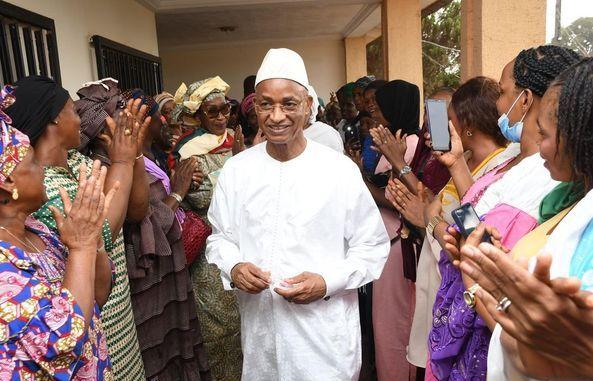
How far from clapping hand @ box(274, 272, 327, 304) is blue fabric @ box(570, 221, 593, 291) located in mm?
1071

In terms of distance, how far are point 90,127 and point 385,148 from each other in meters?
1.58

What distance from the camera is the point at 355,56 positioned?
533 inches

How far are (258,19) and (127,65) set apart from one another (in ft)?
15.3

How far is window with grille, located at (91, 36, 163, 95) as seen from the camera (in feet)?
16.4

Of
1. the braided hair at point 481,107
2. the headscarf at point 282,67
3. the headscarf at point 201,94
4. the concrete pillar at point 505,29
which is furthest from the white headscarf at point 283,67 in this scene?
the concrete pillar at point 505,29

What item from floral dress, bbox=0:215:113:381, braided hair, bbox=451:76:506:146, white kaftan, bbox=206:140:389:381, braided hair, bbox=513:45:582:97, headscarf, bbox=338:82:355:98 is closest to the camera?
floral dress, bbox=0:215:113:381

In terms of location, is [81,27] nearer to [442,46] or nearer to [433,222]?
[433,222]

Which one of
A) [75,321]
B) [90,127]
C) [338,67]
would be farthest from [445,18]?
[75,321]

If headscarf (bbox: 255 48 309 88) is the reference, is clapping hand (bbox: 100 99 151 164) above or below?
below

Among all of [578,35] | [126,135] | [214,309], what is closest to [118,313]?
[126,135]

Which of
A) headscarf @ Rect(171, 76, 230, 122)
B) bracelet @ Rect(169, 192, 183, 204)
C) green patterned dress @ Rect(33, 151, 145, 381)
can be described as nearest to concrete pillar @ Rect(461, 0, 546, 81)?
headscarf @ Rect(171, 76, 230, 122)

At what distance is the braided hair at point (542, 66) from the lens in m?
1.61

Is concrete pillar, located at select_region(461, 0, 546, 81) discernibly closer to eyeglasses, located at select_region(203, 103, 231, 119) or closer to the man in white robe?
eyeglasses, located at select_region(203, 103, 231, 119)

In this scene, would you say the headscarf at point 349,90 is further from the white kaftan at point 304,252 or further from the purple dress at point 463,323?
the purple dress at point 463,323
